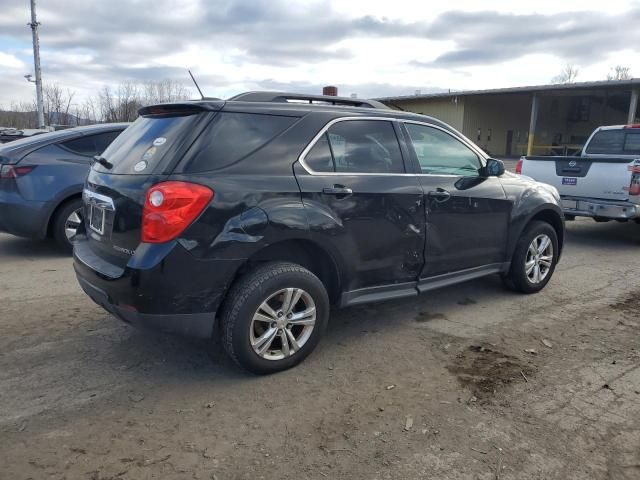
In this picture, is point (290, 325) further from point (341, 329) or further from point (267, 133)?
point (267, 133)

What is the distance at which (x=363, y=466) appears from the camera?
2627 mm

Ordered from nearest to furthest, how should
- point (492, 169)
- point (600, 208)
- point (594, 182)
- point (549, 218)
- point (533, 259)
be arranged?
point (492, 169), point (533, 259), point (549, 218), point (600, 208), point (594, 182)

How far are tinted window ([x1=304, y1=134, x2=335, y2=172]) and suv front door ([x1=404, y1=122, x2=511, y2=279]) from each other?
2.86ft

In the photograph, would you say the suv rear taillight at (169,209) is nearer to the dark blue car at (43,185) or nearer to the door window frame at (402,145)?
the door window frame at (402,145)

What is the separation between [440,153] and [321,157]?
1.32 meters

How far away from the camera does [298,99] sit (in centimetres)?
403

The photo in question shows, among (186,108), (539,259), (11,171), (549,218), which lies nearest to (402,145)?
(186,108)

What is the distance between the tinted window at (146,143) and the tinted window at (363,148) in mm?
930

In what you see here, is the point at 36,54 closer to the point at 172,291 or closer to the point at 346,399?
the point at 172,291

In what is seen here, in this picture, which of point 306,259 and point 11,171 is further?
point 11,171

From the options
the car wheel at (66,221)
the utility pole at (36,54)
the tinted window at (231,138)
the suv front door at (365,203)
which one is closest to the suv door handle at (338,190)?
the suv front door at (365,203)

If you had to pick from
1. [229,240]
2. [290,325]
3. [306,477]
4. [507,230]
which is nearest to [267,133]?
[229,240]

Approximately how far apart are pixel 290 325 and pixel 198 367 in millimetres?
726

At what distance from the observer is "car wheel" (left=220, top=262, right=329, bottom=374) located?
3.28m
